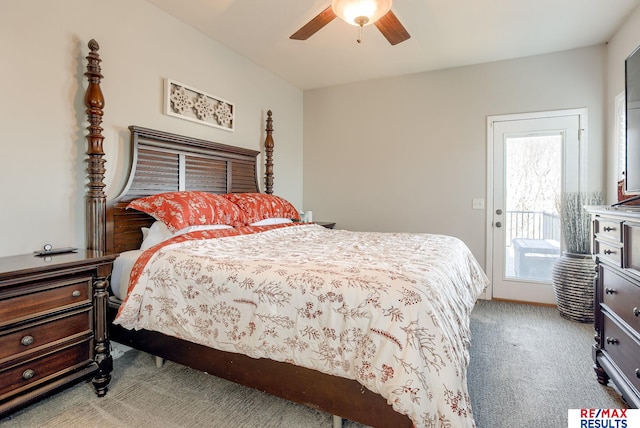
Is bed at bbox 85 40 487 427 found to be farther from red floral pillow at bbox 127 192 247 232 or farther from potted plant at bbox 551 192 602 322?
potted plant at bbox 551 192 602 322

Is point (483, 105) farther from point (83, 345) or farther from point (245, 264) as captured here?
point (83, 345)

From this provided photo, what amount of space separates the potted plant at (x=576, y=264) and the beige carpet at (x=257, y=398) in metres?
0.70

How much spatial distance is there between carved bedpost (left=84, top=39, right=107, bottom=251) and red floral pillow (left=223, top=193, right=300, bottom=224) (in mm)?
1008

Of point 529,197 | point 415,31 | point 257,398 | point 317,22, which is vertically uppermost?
point 415,31

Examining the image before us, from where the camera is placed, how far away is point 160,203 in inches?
92.4

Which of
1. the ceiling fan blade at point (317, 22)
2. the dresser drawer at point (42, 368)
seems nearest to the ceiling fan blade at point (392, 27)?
the ceiling fan blade at point (317, 22)

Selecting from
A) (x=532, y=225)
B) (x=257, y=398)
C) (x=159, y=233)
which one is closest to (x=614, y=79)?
(x=532, y=225)

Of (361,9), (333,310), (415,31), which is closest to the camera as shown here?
(333,310)

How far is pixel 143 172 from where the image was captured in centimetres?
254

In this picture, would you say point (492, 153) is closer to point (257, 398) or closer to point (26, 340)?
point (257, 398)

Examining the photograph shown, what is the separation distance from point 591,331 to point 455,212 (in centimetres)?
166

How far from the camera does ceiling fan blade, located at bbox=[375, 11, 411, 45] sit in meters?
2.16

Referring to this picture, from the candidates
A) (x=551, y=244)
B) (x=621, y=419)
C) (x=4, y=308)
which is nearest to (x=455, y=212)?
(x=551, y=244)

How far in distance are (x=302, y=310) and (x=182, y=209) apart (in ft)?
4.54
